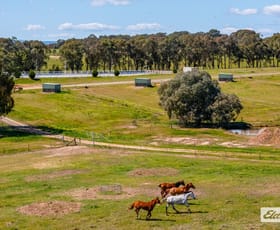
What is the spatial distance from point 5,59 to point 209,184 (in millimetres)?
111422

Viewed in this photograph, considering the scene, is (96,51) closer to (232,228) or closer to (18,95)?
(18,95)

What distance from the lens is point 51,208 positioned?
1293 inches

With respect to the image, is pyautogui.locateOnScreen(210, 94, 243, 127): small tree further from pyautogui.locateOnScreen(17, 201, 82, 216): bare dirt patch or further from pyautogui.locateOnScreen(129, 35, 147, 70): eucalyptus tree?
pyautogui.locateOnScreen(129, 35, 147, 70): eucalyptus tree

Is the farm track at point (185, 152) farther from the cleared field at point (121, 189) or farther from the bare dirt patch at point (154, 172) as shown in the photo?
the bare dirt patch at point (154, 172)

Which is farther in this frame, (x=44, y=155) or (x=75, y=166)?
(x=44, y=155)

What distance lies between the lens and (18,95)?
108000 mm

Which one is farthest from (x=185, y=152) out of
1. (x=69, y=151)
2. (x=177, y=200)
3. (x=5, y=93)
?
(x=5, y=93)

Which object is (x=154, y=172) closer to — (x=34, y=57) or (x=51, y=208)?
(x=51, y=208)

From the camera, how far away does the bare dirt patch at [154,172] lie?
43.9 m

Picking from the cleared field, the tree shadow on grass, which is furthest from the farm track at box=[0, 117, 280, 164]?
the tree shadow on grass

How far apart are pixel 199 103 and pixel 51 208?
53.7 metres

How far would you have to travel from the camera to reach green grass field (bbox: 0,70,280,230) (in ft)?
98.6

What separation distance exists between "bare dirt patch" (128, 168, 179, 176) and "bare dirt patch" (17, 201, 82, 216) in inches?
425

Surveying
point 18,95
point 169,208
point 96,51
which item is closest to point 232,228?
point 169,208
